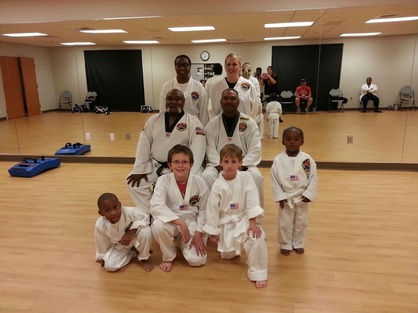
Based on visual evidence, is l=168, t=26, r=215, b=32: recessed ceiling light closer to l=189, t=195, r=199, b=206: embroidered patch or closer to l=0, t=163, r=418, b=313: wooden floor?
l=0, t=163, r=418, b=313: wooden floor

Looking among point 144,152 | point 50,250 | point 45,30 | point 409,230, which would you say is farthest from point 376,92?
point 45,30

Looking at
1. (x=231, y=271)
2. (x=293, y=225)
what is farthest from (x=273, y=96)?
(x=231, y=271)

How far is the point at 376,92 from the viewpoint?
575 cm

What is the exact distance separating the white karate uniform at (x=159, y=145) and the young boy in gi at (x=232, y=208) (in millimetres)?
540

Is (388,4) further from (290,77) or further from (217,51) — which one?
(217,51)

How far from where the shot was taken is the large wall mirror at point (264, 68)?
5.25 m

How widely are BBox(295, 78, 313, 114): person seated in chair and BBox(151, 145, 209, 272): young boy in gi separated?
403cm

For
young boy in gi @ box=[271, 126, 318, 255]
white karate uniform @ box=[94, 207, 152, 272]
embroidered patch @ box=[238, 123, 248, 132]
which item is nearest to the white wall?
embroidered patch @ box=[238, 123, 248, 132]

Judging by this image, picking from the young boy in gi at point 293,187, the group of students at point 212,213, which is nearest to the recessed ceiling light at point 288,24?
the group of students at point 212,213

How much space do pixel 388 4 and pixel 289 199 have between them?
368cm

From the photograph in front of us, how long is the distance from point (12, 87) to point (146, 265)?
6561 mm

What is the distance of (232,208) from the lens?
237 centimetres

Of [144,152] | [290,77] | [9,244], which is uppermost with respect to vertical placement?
[290,77]

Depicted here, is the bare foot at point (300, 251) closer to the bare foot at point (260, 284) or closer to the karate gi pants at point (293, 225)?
the karate gi pants at point (293, 225)
